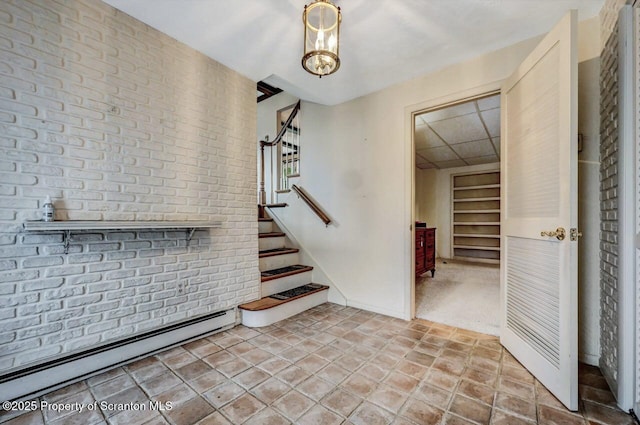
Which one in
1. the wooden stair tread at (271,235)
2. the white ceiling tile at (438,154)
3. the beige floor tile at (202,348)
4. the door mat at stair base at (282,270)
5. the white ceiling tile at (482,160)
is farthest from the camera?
the white ceiling tile at (482,160)

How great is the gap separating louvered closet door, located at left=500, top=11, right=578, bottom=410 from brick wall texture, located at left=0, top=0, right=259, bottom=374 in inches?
95.5

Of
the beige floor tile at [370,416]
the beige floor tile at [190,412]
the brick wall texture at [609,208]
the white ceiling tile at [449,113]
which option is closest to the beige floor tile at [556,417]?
the brick wall texture at [609,208]

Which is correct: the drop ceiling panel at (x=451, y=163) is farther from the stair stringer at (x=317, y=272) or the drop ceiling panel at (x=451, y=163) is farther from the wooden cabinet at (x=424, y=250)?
the stair stringer at (x=317, y=272)

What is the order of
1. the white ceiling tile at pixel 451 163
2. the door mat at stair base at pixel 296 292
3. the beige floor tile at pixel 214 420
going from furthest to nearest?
1. the white ceiling tile at pixel 451 163
2. the door mat at stair base at pixel 296 292
3. the beige floor tile at pixel 214 420

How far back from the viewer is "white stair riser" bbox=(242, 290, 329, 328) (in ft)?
8.63

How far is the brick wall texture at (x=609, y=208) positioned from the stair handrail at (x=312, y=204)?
2.44 meters

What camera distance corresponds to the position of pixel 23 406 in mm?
1505

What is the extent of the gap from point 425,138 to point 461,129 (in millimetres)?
639

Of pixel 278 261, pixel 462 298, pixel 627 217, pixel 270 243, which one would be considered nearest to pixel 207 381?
pixel 278 261

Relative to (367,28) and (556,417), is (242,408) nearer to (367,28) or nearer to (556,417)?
(556,417)

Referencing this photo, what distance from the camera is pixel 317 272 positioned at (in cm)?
357

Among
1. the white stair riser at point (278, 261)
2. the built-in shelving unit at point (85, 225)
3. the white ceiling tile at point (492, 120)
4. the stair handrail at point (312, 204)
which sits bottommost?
the white stair riser at point (278, 261)

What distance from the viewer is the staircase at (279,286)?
8.74ft

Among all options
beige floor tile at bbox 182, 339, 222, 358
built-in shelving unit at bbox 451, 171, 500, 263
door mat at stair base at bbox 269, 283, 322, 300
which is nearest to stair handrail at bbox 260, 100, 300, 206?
door mat at stair base at bbox 269, 283, 322, 300
